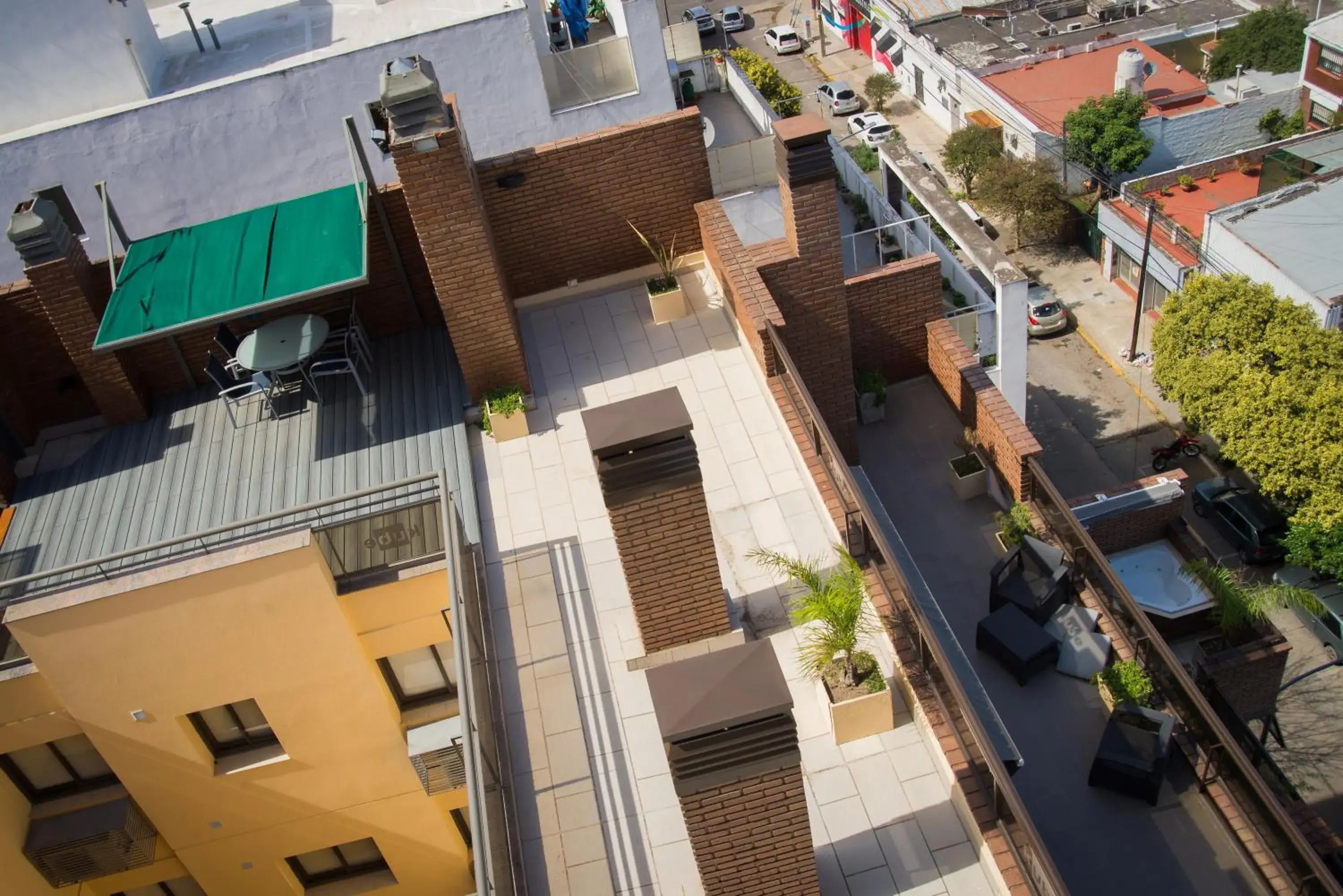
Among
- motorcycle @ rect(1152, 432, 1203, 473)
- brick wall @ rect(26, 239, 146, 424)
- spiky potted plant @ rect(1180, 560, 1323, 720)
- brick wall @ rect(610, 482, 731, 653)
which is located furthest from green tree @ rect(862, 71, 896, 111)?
brick wall @ rect(610, 482, 731, 653)

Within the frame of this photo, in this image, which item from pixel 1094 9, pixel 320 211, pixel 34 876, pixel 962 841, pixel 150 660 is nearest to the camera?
pixel 962 841

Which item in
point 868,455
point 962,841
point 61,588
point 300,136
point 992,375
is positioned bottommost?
point 992,375

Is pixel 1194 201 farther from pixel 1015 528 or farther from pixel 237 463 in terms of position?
pixel 237 463

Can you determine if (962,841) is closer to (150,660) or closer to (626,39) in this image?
(150,660)

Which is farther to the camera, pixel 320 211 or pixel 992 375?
pixel 992 375

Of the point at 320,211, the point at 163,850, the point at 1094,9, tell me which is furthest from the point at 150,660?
the point at 1094,9

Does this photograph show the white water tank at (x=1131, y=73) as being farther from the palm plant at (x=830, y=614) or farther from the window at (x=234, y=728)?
the window at (x=234, y=728)

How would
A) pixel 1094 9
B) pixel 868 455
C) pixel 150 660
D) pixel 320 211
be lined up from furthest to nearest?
pixel 1094 9
pixel 868 455
pixel 320 211
pixel 150 660

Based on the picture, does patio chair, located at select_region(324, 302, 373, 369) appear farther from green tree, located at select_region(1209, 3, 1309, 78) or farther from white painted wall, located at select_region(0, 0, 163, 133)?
green tree, located at select_region(1209, 3, 1309, 78)
